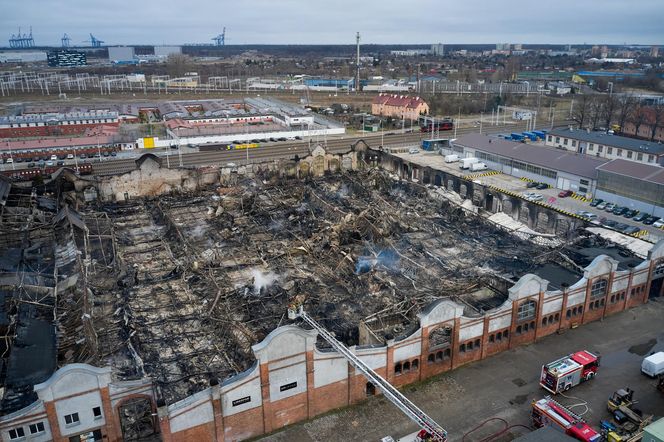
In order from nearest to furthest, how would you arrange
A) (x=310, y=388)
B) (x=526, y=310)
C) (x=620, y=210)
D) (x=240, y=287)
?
1. (x=310, y=388)
2. (x=526, y=310)
3. (x=240, y=287)
4. (x=620, y=210)

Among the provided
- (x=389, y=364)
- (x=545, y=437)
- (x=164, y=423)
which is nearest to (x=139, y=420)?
(x=164, y=423)

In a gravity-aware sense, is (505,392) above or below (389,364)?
below

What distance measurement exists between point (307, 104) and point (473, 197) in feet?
260

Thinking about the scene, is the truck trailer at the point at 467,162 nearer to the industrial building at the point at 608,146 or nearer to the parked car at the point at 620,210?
the industrial building at the point at 608,146

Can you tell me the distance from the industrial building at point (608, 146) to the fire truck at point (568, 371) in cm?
4421

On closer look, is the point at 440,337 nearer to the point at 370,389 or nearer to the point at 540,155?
the point at 370,389

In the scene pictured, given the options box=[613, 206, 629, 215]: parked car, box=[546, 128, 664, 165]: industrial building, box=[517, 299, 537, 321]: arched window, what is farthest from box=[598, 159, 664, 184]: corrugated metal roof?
box=[517, 299, 537, 321]: arched window

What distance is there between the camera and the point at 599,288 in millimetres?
30531

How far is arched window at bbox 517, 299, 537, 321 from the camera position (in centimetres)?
2767

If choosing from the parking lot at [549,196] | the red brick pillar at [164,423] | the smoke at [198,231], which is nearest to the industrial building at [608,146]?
the parking lot at [549,196]

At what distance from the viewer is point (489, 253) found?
37344 mm

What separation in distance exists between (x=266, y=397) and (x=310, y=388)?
2.07 metres

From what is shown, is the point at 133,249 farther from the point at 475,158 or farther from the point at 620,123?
the point at 620,123

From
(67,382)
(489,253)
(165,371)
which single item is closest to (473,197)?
(489,253)
